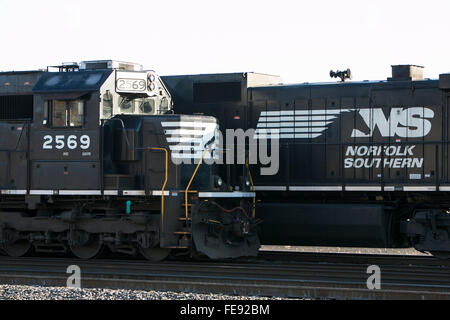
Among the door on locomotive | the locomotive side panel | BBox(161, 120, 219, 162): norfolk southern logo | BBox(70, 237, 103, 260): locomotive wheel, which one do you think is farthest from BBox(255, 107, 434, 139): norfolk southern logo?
BBox(70, 237, 103, 260): locomotive wheel

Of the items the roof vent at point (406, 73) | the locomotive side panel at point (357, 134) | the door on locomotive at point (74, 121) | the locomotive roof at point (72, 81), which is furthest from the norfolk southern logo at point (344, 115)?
the locomotive roof at point (72, 81)

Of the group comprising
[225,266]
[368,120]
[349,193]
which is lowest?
[225,266]

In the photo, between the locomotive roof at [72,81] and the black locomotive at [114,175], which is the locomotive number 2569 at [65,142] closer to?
the black locomotive at [114,175]

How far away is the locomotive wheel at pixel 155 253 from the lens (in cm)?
1330

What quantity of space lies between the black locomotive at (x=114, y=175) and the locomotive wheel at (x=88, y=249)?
0.07 feet

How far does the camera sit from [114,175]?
13.0 metres

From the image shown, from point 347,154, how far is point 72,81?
5411 mm

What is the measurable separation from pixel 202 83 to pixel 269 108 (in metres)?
1.52

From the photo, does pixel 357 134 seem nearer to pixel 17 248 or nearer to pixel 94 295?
pixel 94 295

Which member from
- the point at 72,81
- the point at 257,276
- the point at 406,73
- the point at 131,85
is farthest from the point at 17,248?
the point at 406,73

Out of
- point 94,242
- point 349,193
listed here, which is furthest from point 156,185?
point 349,193
